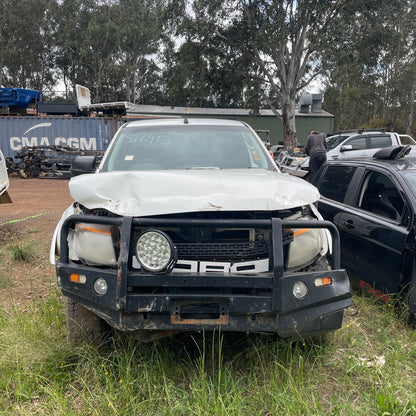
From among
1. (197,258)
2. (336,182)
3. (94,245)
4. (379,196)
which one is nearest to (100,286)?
(94,245)

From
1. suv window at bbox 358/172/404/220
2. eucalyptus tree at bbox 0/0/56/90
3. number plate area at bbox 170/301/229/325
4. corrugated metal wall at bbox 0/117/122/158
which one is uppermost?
eucalyptus tree at bbox 0/0/56/90

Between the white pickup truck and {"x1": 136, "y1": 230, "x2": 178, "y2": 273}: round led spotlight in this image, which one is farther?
the white pickup truck

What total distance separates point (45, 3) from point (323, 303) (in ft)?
138

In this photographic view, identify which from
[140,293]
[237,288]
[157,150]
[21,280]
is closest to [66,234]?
[140,293]

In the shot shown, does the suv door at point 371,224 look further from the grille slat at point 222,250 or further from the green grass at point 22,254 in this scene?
the green grass at point 22,254

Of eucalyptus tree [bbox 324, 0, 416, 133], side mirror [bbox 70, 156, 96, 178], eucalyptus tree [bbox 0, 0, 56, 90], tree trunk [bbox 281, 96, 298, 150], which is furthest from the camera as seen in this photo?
eucalyptus tree [bbox 0, 0, 56, 90]

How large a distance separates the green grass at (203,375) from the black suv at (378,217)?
19.0 inches

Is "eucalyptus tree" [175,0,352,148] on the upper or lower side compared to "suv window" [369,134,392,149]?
upper

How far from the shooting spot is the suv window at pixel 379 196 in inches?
149

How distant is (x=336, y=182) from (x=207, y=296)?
2876mm

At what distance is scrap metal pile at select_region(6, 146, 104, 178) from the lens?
631 inches

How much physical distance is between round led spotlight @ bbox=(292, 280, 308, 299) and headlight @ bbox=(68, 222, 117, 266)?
1070mm

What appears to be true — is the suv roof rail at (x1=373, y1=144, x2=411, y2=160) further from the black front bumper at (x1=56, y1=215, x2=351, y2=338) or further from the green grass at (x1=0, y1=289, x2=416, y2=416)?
the black front bumper at (x1=56, y1=215, x2=351, y2=338)

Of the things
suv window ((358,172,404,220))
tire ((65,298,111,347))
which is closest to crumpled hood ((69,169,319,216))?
tire ((65,298,111,347))
